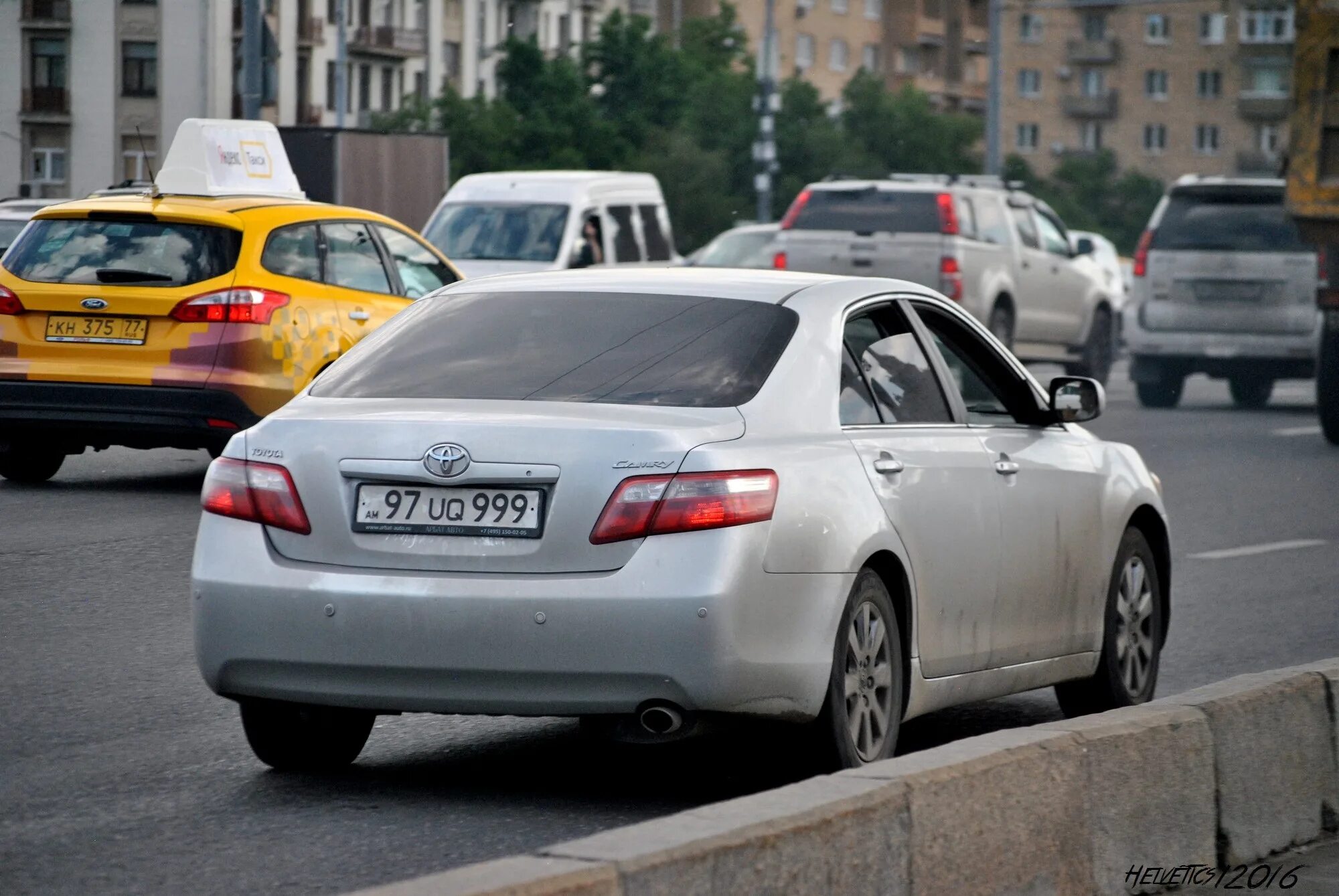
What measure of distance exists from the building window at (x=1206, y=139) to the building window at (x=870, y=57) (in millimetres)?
16904

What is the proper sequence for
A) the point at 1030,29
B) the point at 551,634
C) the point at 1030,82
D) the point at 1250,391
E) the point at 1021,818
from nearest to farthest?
the point at 1021,818, the point at 551,634, the point at 1250,391, the point at 1030,82, the point at 1030,29

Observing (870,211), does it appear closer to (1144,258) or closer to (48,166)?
(1144,258)

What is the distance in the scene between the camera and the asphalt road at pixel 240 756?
5516mm

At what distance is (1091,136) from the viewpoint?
133 meters

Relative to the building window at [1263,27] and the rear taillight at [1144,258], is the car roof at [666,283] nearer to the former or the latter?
the rear taillight at [1144,258]

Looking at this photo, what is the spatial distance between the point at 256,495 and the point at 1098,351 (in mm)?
21444

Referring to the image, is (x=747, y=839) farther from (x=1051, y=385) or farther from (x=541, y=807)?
(x=1051, y=385)

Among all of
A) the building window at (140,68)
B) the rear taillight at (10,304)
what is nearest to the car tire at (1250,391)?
the building window at (140,68)

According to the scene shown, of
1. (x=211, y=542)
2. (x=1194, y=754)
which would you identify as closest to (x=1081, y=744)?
(x=1194, y=754)

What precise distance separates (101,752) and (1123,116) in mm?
128072

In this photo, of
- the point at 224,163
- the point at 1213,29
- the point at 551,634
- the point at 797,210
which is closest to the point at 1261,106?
the point at 1213,29

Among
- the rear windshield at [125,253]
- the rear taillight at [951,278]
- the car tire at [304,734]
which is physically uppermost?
the rear windshield at [125,253]

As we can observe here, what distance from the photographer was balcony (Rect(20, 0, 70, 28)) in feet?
82.5

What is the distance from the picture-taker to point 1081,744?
17.5 feet
